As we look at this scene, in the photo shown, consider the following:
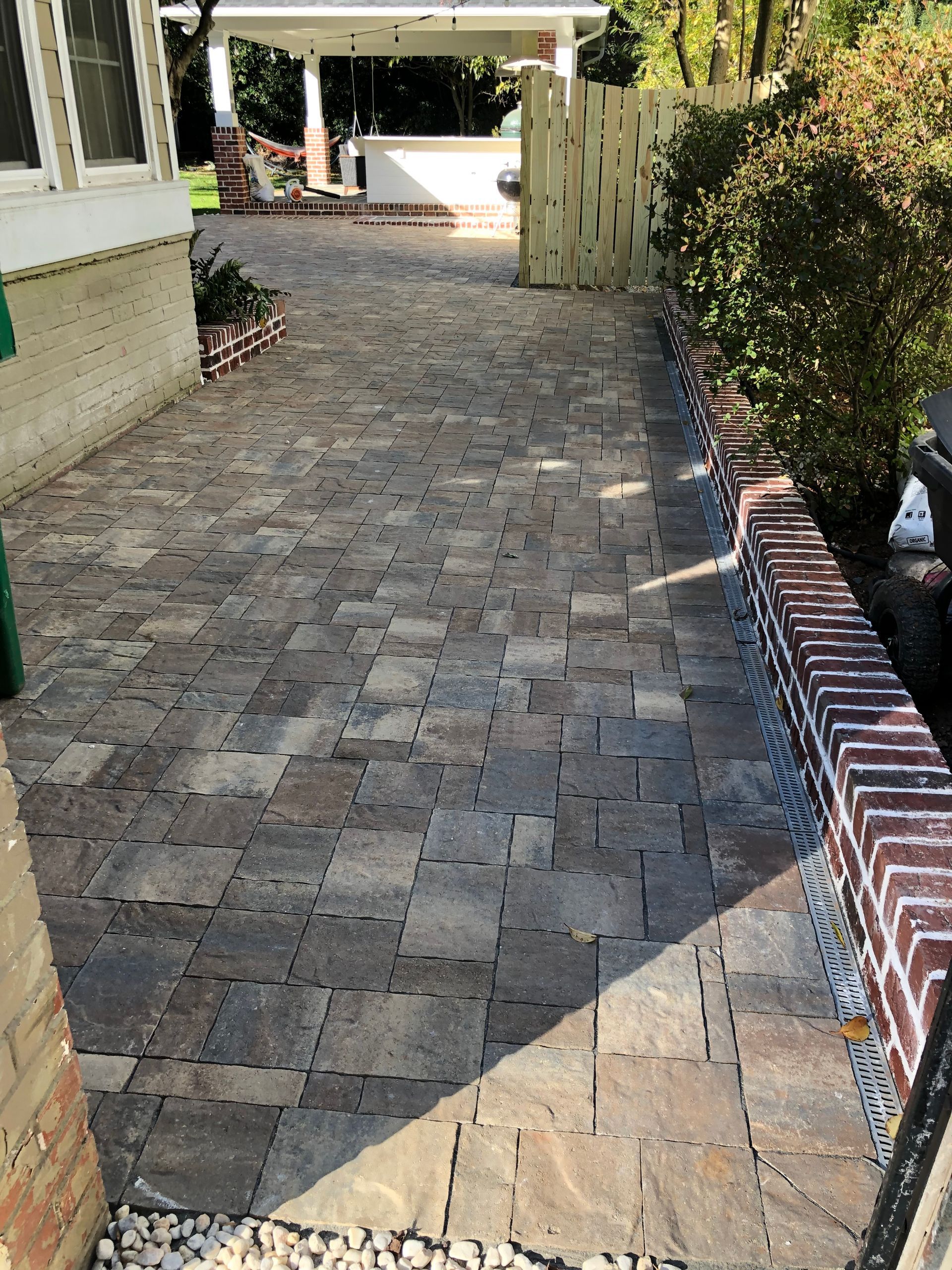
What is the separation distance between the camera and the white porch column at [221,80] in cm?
1855

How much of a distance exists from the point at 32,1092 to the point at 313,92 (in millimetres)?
23957

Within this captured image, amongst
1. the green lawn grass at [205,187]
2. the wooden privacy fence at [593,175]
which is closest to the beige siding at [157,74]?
the wooden privacy fence at [593,175]

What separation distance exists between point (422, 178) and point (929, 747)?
762 inches

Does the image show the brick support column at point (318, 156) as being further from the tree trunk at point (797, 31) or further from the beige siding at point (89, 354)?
the beige siding at point (89, 354)

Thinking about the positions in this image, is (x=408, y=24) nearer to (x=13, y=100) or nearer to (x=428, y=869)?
(x=13, y=100)

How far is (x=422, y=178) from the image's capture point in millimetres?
19812

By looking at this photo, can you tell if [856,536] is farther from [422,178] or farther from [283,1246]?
[422,178]

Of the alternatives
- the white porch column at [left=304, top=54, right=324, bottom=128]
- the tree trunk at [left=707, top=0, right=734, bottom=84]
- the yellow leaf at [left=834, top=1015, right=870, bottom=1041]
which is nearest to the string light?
the white porch column at [left=304, top=54, right=324, bottom=128]

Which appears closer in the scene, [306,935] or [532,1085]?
[532,1085]

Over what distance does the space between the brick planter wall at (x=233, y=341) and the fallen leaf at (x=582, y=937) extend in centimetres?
654

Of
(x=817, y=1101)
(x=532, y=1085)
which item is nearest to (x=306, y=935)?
(x=532, y=1085)

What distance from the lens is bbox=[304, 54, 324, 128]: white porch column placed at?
21.9 meters

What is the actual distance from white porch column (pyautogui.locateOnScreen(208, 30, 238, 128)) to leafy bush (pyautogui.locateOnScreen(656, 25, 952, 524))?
15.8m

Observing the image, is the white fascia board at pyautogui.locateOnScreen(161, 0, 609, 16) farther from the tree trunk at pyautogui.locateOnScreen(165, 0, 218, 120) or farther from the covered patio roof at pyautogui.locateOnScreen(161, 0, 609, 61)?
the tree trunk at pyautogui.locateOnScreen(165, 0, 218, 120)
